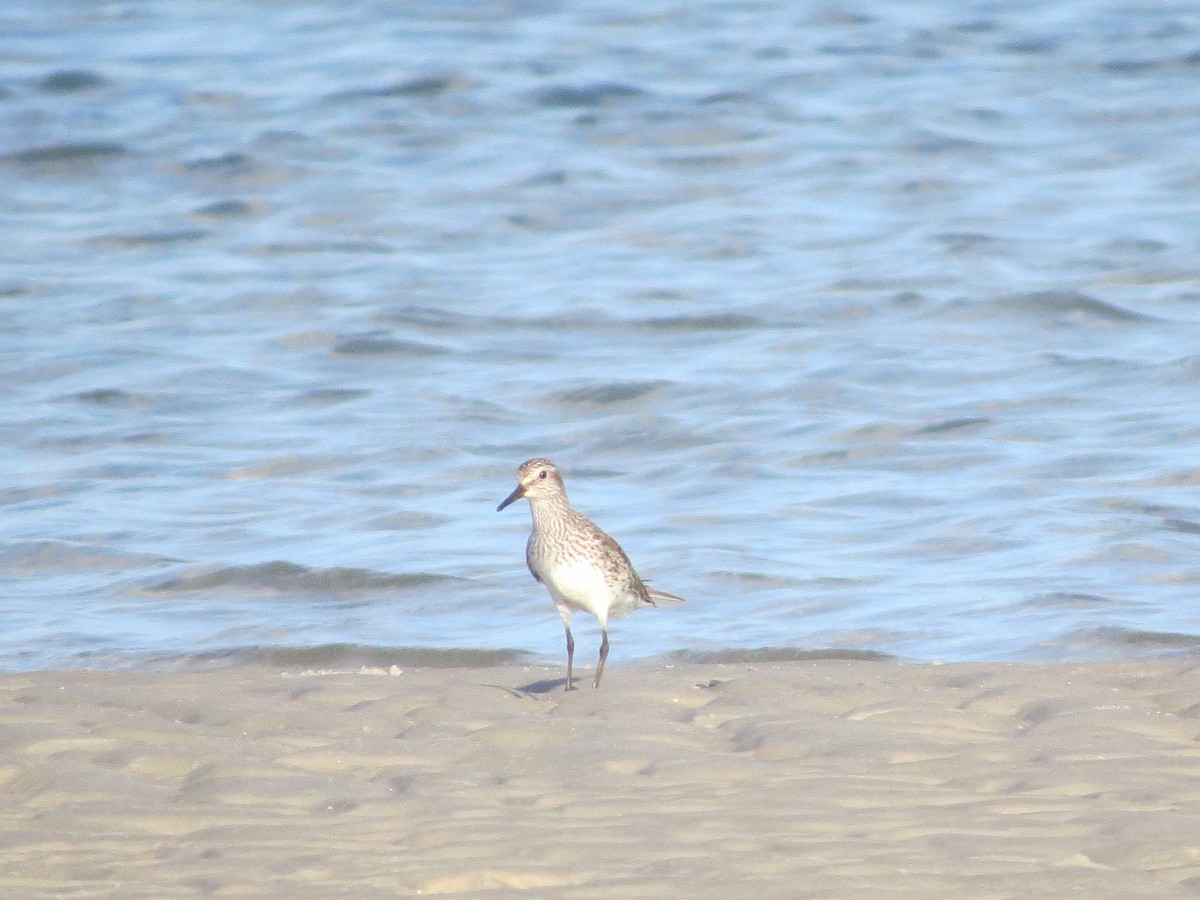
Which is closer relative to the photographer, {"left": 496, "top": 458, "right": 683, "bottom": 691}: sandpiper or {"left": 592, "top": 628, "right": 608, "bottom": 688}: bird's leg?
{"left": 592, "top": 628, "right": 608, "bottom": 688}: bird's leg

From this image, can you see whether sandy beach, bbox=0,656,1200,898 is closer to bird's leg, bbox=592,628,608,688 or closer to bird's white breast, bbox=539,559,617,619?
bird's leg, bbox=592,628,608,688

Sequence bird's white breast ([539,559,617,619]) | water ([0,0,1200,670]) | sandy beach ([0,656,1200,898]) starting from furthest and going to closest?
water ([0,0,1200,670]), bird's white breast ([539,559,617,619]), sandy beach ([0,656,1200,898])

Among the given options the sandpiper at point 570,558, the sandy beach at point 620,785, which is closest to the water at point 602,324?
the sandpiper at point 570,558

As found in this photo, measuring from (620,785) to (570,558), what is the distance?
215cm

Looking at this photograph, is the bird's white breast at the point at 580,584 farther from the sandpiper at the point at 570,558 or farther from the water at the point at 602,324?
the water at the point at 602,324

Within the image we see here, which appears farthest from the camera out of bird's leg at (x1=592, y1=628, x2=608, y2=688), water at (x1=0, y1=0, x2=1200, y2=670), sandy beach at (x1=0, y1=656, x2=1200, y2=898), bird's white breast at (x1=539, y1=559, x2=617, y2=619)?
water at (x1=0, y1=0, x2=1200, y2=670)

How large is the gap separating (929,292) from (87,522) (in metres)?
8.88

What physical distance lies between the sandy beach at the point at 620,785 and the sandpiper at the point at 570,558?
0.37m

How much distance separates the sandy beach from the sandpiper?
372 millimetres

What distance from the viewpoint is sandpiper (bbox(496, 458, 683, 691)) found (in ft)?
25.5

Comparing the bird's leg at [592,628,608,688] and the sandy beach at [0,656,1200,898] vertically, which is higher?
the sandy beach at [0,656,1200,898]

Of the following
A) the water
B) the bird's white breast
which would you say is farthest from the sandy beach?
the water

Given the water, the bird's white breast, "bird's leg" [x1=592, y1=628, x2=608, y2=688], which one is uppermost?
the bird's white breast

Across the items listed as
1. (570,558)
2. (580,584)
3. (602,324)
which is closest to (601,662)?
(580,584)
